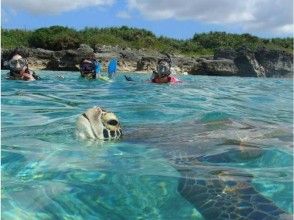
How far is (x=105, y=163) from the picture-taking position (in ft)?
12.0

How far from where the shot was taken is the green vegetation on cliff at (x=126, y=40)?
118 ft

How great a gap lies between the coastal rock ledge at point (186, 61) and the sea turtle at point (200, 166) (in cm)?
2355

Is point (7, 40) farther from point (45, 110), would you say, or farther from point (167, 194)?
point (167, 194)

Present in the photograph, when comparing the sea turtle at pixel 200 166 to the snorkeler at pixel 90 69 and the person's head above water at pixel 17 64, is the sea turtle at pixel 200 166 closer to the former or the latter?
the person's head above water at pixel 17 64

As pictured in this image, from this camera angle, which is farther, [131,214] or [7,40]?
[7,40]

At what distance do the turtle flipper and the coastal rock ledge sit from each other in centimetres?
2531

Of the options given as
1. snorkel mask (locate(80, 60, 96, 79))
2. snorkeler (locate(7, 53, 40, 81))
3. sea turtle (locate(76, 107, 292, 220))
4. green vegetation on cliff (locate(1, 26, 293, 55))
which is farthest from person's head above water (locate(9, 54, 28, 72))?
green vegetation on cliff (locate(1, 26, 293, 55))

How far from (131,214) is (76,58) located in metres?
26.6

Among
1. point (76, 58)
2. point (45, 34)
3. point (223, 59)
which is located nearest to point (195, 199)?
point (76, 58)

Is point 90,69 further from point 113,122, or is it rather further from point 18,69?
point 113,122

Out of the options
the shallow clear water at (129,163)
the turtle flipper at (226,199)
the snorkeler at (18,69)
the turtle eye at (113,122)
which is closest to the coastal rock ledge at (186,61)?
the snorkeler at (18,69)

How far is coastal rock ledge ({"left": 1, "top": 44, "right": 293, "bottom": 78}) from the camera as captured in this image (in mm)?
28938

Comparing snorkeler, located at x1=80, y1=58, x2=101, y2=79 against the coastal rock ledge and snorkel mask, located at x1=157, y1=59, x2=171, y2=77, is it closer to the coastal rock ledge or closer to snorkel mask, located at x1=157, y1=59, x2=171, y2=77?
snorkel mask, located at x1=157, y1=59, x2=171, y2=77

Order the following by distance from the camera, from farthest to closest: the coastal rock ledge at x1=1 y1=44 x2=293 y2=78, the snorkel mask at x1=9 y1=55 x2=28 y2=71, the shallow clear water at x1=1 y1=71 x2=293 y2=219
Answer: the coastal rock ledge at x1=1 y1=44 x2=293 y2=78
the snorkel mask at x1=9 y1=55 x2=28 y2=71
the shallow clear water at x1=1 y1=71 x2=293 y2=219
